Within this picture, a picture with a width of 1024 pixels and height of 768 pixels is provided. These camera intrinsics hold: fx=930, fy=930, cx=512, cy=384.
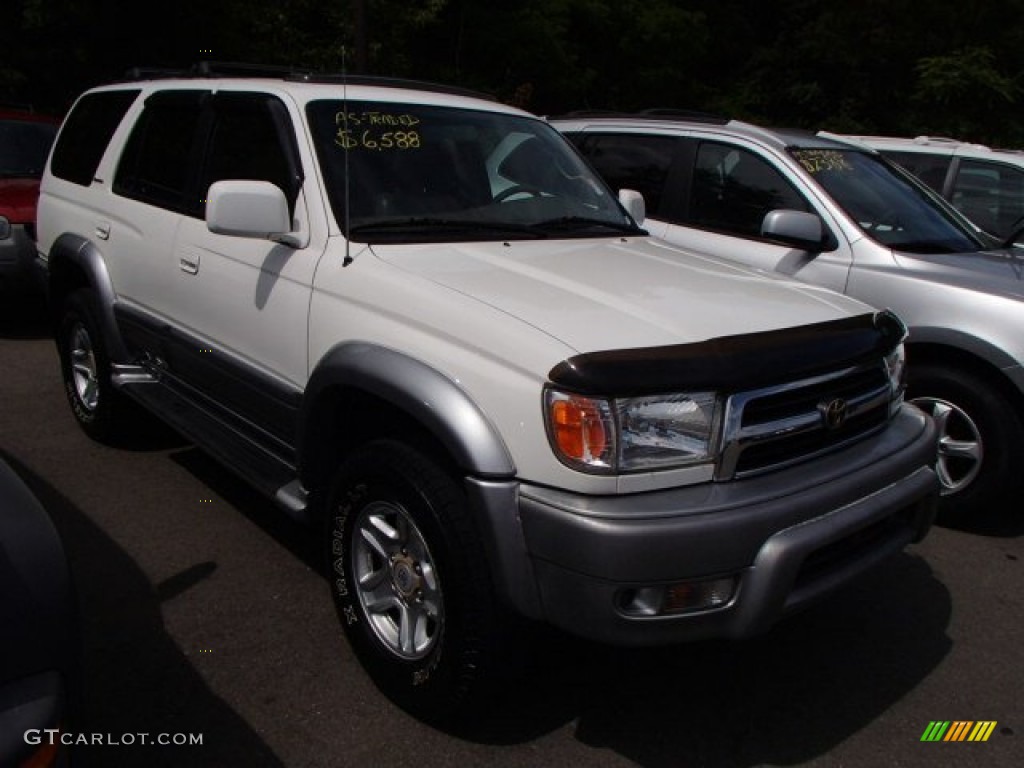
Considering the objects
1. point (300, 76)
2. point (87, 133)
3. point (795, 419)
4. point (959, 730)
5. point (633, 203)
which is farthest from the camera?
point (87, 133)

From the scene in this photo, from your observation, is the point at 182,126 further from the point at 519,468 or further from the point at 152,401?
the point at 519,468

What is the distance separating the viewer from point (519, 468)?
7.88 feet

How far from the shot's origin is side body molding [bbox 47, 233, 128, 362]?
4527mm

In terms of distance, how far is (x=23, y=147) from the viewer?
27.8ft

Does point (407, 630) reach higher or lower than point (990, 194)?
lower

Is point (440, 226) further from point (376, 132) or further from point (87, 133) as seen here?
point (87, 133)

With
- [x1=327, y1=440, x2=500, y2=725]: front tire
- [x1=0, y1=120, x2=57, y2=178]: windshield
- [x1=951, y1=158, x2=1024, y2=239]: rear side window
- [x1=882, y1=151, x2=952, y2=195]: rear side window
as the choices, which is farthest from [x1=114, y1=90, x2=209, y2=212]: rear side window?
[x1=951, y1=158, x2=1024, y2=239]: rear side window

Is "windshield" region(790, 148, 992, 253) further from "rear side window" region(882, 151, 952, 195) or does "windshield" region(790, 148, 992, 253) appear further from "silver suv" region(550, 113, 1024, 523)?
"rear side window" region(882, 151, 952, 195)

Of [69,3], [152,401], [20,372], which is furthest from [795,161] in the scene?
[69,3]

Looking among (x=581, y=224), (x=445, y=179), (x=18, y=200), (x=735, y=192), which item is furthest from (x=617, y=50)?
(x=445, y=179)

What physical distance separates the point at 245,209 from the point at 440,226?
0.67 meters

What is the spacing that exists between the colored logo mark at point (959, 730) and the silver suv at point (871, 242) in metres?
1.68

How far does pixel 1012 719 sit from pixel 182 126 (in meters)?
4.03

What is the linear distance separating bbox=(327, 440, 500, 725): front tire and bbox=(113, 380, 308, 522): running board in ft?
1.02
